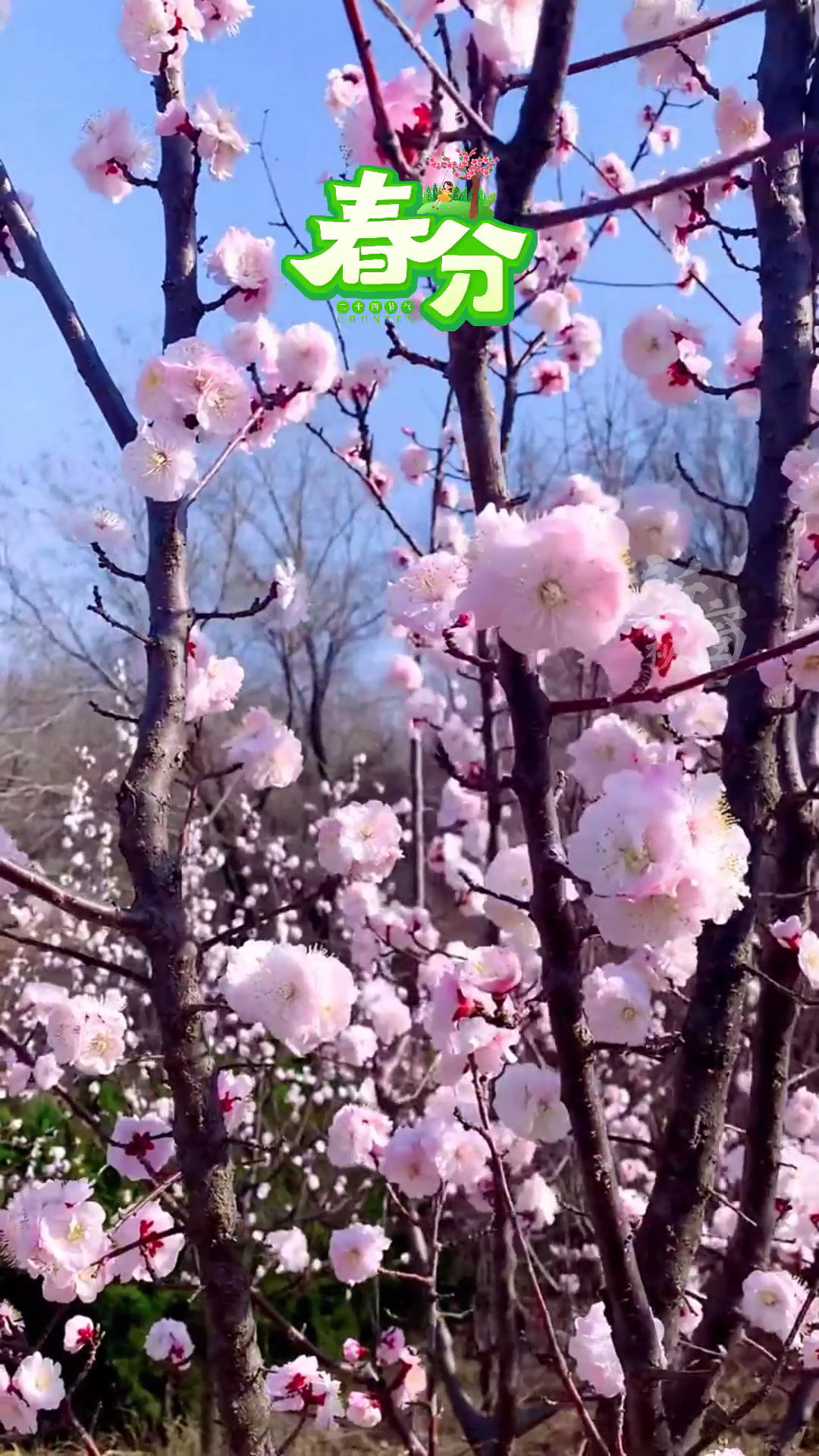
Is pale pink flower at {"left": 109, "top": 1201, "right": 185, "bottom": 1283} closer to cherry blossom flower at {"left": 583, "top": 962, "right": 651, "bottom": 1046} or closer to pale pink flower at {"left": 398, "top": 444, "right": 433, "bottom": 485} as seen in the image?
cherry blossom flower at {"left": 583, "top": 962, "right": 651, "bottom": 1046}

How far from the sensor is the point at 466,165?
1181mm

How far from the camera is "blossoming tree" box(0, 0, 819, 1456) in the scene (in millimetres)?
870

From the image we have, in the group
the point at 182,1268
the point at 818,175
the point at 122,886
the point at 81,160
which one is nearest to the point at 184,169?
the point at 81,160

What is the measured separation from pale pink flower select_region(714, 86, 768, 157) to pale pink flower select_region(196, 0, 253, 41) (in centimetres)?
82

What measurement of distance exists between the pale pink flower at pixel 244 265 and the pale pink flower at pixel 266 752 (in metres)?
0.68

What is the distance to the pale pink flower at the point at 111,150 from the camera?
172cm

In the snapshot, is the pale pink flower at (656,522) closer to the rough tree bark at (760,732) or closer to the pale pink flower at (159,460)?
the rough tree bark at (760,732)

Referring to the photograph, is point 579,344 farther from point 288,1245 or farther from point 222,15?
point 288,1245

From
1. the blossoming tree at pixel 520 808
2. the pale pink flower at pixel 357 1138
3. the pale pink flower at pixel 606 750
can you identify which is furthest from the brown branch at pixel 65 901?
the pale pink flower at pixel 357 1138

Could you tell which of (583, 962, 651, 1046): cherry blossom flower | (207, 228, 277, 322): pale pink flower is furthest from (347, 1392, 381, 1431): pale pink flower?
(207, 228, 277, 322): pale pink flower

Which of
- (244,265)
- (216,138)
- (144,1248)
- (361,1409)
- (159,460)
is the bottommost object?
(361,1409)

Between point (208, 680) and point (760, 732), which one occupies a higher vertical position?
point (208, 680)

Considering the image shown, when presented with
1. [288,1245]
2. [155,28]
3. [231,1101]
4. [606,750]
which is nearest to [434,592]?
[606,750]

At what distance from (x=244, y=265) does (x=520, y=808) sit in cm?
109
